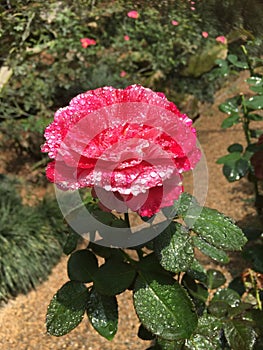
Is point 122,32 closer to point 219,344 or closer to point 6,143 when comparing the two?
point 6,143

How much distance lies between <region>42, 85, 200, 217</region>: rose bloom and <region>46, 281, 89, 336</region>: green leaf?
0.76ft

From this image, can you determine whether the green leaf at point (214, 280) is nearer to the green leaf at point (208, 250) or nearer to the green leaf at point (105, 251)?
the green leaf at point (208, 250)

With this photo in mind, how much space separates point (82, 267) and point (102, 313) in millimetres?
94

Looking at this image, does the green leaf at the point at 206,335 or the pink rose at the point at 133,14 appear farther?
the pink rose at the point at 133,14

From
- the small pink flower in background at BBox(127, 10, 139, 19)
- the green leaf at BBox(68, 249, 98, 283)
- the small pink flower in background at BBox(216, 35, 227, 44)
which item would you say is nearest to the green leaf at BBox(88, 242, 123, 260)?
the green leaf at BBox(68, 249, 98, 283)

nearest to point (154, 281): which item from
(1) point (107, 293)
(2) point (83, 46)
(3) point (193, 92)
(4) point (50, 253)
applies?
(1) point (107, 293)

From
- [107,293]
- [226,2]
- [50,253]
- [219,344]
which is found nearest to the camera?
[107,293]

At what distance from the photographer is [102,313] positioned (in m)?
0.99

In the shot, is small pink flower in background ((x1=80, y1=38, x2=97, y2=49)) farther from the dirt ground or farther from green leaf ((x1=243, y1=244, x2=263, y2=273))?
green leaf ((x1=243, y1=244, x2=263, y2=273))

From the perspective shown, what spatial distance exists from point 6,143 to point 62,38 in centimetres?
85

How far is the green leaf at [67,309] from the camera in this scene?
0.96 metres

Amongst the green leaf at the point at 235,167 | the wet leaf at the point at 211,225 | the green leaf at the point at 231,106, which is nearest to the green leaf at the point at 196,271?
the wet leaf at the point at 211,225

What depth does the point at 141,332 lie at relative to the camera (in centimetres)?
119

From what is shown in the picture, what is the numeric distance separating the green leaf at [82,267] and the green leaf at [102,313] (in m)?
0.03
